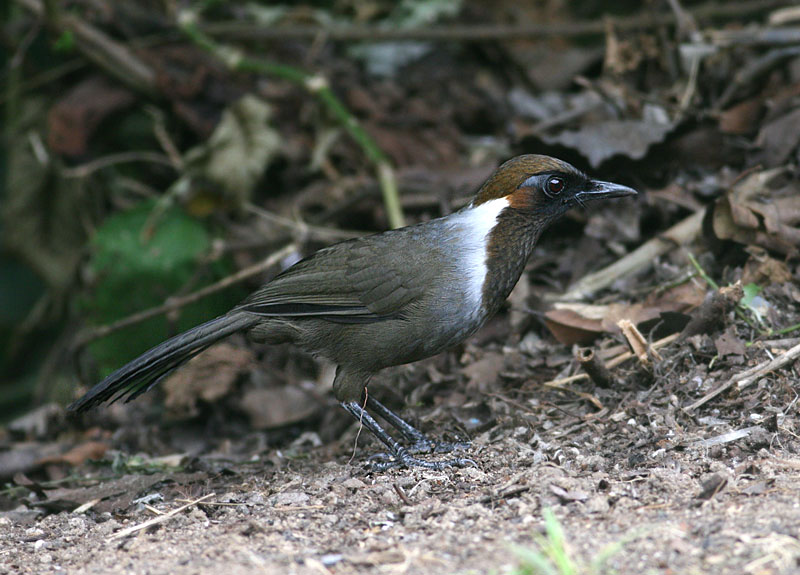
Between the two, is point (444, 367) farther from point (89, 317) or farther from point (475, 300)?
point (89, 317)

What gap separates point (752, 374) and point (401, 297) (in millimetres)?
1558

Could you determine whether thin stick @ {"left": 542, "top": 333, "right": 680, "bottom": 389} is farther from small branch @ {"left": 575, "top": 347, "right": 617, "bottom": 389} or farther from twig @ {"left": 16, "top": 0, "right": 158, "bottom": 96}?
twig @ {"left": 16, "top": 0, "right": 158, "bottom": 96}

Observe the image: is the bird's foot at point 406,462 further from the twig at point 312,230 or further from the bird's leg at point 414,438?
the twig at point 312,230

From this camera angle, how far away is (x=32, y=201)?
6422 mm

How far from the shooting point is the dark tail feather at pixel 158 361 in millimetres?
4062

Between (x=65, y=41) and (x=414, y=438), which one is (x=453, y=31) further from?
(x=414, y=438)

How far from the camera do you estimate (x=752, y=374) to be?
148 inches

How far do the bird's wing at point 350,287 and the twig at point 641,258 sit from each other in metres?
1.16

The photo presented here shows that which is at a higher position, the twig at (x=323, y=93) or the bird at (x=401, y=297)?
the twig at (x=323, y=93)

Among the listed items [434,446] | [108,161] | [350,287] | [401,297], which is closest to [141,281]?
[108,161]

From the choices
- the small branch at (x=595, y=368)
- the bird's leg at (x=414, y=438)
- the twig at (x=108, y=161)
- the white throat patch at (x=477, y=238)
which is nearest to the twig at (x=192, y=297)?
the twig at (x=108, y=161)

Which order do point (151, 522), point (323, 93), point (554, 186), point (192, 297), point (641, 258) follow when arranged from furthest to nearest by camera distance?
1. point (323, 93)
2. point (192, 297)
3. point (641, 258)
4. point (554, 186)
5. point (151, 522)

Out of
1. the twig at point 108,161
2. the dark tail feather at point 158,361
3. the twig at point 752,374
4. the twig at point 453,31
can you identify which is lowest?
the twig at point 752,374

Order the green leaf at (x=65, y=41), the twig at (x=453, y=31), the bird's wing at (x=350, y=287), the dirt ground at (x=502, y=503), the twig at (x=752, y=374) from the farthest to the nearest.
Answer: the twig at (x=453, y=31) < the green leaf at (x=65, y=41) < the bird's wing at (x=350, y=287) < the twig at (x=752, y=374) < the dirt ground at (x=502, y=503)
